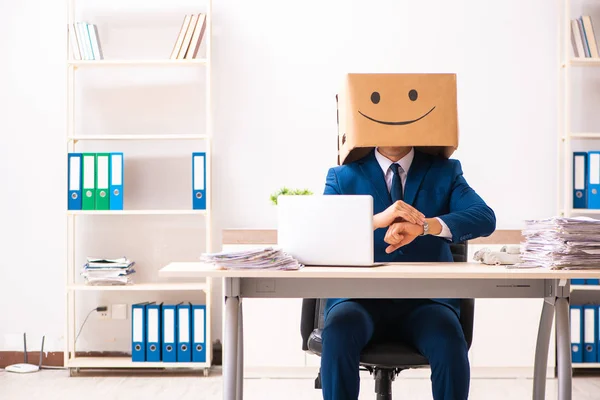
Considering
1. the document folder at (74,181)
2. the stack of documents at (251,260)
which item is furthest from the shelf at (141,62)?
the stack of documents at (251,260)

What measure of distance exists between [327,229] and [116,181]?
203 cm

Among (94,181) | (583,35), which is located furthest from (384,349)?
(583,35)

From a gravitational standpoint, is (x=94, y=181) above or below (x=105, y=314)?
above

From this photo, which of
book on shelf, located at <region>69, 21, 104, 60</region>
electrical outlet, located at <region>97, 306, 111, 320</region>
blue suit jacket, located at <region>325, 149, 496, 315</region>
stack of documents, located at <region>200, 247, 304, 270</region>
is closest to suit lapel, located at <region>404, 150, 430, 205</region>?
blue suit jacket, located at <region>325, 149, 496, 315</region>

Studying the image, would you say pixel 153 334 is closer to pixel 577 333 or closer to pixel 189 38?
pixel 189 38

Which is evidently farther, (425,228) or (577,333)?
(577,333)

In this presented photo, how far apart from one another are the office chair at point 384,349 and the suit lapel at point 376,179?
286mm

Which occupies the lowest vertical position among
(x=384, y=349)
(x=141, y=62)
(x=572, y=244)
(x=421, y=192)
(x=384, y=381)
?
(x=384, y=381)

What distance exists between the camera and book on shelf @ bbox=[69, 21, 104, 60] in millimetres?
3475

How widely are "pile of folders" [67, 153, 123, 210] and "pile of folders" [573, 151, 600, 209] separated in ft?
7.38

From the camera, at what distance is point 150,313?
3404mm

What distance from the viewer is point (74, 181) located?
3.43 metres

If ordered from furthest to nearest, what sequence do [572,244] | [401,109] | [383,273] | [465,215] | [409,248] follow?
[409,248] → [465,215] → [401,109] → [572,244] → [383,273]

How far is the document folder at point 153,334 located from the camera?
134 inches
